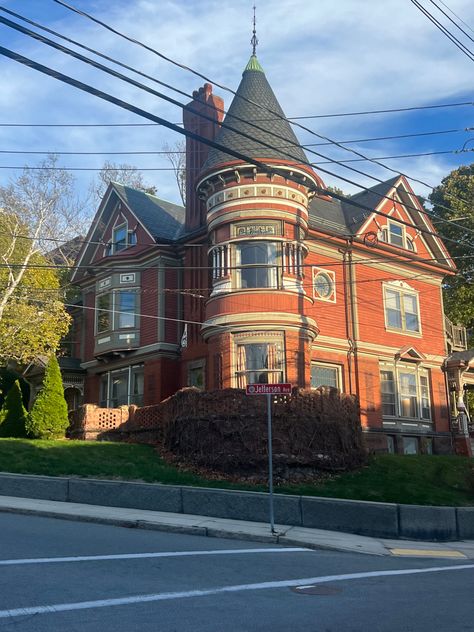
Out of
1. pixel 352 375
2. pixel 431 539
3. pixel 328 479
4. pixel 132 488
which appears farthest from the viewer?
pixel 352 375

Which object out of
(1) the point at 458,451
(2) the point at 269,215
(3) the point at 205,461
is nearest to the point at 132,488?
(3) the point at 205,461

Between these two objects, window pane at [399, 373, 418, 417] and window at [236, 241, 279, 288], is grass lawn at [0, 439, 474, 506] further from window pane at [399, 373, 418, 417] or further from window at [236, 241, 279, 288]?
window pane at [399, 373, 418, 417]

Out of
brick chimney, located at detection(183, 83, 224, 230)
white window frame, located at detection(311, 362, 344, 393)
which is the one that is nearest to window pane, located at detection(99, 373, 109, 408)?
brick chimney, located at detection(183, 83, 224, 230)

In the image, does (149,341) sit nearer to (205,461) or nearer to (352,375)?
(352,375)

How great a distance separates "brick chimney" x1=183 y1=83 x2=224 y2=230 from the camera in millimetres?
29172

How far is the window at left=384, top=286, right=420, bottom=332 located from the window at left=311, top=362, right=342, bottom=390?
3894 millimetres

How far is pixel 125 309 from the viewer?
97.7 ft

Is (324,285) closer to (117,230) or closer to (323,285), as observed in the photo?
(323,285)

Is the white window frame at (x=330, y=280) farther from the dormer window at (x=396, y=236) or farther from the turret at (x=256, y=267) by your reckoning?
the dormer window at (x=396, y=236)

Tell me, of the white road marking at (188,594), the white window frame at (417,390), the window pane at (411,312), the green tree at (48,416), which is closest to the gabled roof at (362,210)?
the window pane at (411,312)

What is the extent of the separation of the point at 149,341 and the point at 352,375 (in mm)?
8429

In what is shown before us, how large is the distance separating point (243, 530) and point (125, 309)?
1827 cm

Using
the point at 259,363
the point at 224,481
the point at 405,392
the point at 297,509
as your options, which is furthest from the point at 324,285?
A: the point at 297,509

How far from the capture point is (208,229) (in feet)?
83.1
